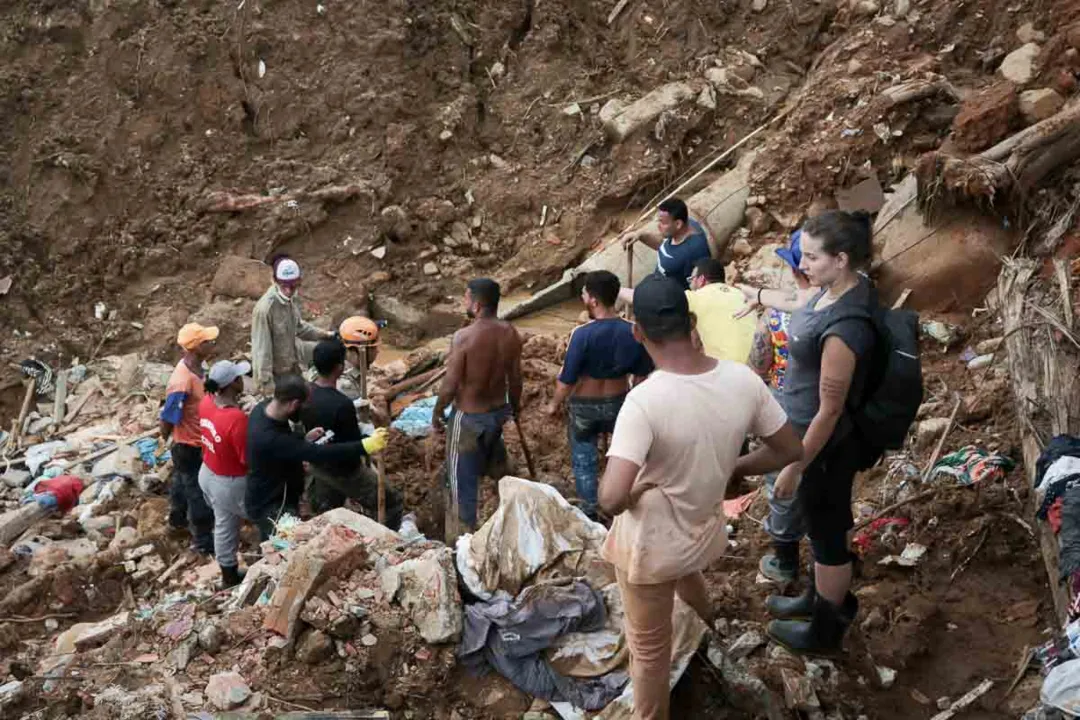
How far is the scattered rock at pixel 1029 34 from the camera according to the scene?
30.1 feet

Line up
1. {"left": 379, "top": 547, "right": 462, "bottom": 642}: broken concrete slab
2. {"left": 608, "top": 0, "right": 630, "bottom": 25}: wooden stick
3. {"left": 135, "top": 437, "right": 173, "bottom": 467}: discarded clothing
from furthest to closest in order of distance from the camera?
{"left": 608, "top": 0, "right": 630, "bottom": 25}: wooden stick
{"left": 135, "top": 437, "right": 173, "bottom": 467}: discarded clothing
{"left": 379, "top": 547, "right": 462, "bottom": 642}: broken concrete slab

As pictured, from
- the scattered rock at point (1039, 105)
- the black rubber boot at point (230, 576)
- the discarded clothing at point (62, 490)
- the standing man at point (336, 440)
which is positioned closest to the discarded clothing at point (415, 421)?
the standing man at point (336, 440)

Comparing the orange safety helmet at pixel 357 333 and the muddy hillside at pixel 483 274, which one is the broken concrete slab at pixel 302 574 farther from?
the orange safety helmet at pixel 357 333

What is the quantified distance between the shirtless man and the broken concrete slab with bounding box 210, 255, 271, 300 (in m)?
4.78

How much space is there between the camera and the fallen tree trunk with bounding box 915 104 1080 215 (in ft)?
23.7

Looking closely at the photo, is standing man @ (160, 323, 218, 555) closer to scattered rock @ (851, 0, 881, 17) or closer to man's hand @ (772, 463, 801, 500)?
man's hand @ (772, 463, 801, 500)

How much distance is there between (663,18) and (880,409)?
917cm

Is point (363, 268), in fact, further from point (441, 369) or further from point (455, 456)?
point (455, 456)

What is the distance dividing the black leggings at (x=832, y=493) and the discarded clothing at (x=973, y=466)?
1701 millimetres

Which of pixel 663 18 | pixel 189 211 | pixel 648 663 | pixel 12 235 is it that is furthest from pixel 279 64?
pixel 648 663

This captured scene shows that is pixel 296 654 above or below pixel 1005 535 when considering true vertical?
above

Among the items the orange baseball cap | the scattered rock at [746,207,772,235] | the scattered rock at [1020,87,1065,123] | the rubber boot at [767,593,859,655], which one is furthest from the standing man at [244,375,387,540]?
the scattered rock at [1020,87,1065,123]

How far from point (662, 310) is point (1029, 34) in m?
8.25

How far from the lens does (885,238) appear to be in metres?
7.93
